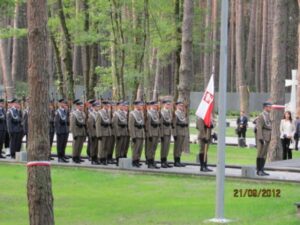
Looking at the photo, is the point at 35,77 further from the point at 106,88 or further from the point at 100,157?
the point at 106,88

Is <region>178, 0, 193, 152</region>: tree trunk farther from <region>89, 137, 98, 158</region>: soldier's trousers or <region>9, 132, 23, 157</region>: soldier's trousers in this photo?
<region>9, 132, 23, 157</region>: soldier's trousers

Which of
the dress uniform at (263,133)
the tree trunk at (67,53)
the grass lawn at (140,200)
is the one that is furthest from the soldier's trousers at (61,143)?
the tree trunk at (67,53)

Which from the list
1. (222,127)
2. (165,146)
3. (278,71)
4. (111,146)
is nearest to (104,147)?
(111,146)

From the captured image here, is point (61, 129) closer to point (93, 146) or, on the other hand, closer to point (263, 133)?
point (93, 146)

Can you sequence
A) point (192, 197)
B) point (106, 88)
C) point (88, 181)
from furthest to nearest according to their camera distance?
point (106, 88)
point (88, 181)
point (192, 197)

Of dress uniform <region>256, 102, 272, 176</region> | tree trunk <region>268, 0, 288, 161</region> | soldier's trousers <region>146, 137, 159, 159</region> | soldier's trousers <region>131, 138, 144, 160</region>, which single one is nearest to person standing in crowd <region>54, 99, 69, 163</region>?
soldier's trousers <region>131, 138, 144, 160</region>

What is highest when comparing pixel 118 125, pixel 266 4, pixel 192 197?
pixel 266 4

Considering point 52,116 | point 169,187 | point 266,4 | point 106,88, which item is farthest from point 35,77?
point 266,4

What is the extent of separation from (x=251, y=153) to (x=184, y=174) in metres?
11.6

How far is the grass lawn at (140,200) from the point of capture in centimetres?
1580

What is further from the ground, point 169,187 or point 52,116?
point 52,116

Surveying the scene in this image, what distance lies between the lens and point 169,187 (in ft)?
68.4

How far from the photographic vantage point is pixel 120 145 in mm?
26609

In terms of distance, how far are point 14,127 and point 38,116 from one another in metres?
16.6
